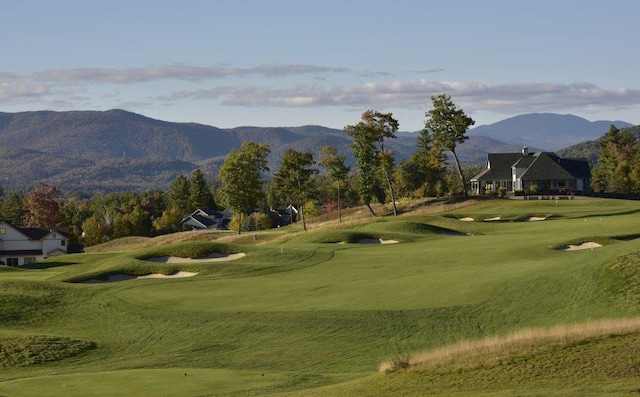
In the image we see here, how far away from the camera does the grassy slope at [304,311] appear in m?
26.4

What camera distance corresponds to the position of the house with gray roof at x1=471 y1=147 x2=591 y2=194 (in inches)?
4405

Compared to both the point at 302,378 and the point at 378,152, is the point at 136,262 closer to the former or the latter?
the point at 302,378

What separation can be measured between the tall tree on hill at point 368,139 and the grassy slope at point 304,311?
155 ft

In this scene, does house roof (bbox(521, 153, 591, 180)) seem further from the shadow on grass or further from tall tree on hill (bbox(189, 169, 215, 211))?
the shadow on grass

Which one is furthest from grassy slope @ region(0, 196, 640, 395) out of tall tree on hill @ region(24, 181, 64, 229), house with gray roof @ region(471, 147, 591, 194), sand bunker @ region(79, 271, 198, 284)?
tall tree on hill @ region(24, 181, 64, 229)

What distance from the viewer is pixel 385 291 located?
36.5 m

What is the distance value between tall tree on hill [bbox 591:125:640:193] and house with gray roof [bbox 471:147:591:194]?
642cm

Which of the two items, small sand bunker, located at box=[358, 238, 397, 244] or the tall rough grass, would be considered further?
small sand bunker, located at box=[358, 238, 397, 244]

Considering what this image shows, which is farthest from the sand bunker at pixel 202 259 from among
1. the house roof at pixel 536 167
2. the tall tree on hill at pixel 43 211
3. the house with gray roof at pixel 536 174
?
the tall tree on hill at pixel 43 211

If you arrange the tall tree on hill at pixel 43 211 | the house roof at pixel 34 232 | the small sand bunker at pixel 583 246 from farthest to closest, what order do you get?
the tall tree on hill at pixel 43 211 < the house roof at pixel 34 232 < the small sand bunker at pixel 583 246

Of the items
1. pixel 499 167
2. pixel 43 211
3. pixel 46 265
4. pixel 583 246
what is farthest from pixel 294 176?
pixel 583 246

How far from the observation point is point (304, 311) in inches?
1313

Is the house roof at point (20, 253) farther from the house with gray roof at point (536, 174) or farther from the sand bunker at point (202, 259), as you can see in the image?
the house with gray roof at point (536, 174)

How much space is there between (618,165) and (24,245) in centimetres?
8228
